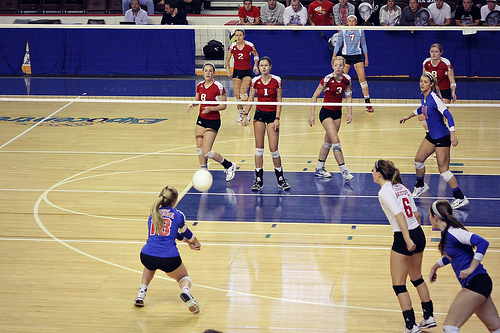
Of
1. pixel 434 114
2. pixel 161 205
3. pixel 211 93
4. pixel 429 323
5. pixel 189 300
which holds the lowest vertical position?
pixel 429 323

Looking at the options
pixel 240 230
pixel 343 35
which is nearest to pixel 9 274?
pixel 240 230

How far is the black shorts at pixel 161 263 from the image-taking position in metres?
7.23

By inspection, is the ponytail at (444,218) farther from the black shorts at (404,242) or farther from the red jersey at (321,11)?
the red jersey at (321,11)

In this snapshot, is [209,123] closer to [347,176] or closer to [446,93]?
[347,176]

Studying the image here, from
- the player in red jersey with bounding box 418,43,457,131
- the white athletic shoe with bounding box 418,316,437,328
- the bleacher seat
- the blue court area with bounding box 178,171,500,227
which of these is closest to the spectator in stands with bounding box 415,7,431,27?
the player in red jersey with bounding box 418,43,457,131

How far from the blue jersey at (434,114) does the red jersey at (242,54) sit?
638 centimetres

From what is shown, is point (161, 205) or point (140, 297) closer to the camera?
point (161, 205)

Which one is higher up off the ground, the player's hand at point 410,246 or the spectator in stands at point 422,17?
the spectator in stands at point 422,17

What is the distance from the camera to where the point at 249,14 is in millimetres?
18766

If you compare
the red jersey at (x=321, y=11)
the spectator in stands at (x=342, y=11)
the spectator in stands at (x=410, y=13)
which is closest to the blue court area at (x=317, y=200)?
the spectator in stands at (x=342, y=11)

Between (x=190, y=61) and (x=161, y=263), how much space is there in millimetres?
14805

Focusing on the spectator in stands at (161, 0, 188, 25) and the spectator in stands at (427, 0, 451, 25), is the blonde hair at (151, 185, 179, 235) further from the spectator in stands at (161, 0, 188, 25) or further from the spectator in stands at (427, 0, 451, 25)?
the spectator in stands at (161, 0, 188, 25)

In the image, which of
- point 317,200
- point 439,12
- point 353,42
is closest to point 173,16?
point 353,42

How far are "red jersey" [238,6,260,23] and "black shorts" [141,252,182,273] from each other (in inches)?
493
